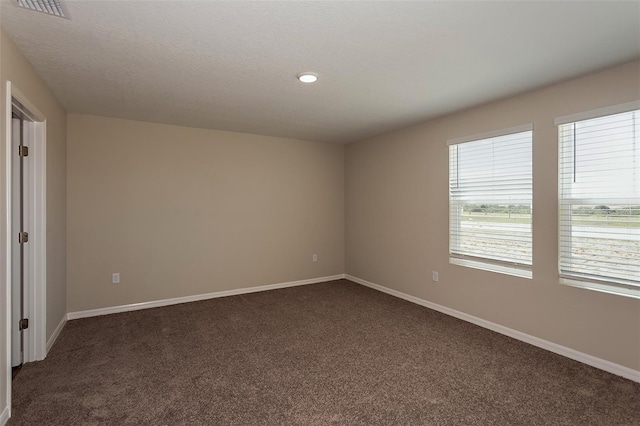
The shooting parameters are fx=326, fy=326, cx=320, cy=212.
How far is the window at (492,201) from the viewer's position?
3.25 m

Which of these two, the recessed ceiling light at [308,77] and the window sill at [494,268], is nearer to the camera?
the recessed ceiling light at [308,77]

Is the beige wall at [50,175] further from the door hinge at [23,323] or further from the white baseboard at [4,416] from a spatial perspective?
the door hinge at [23,323]

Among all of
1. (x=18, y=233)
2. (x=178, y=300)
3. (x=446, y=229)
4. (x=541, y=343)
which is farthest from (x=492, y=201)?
(x=18, y=233)

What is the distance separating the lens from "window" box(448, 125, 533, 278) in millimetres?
3248

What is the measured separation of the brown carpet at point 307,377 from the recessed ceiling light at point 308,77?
2.41 metres

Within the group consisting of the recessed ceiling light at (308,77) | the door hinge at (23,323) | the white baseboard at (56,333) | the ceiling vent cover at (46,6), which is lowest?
the white baseboard at (56,333)

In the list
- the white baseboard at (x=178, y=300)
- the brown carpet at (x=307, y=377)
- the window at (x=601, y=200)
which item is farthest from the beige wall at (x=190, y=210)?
the window at (x=601, y=200)

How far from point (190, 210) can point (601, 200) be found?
14.8ft

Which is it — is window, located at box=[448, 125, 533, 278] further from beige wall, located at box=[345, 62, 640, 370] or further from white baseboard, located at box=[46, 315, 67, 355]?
white baseboard, located at box=[46, 315, 67, 355]

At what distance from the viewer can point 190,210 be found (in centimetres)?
454

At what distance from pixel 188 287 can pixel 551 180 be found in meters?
4.45

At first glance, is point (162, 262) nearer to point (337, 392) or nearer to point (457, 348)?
point (337, 392)

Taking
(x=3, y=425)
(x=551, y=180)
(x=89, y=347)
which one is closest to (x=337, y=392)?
(x=3, y=425)

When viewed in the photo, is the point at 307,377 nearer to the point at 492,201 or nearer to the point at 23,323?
the point at 23,323
